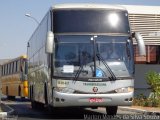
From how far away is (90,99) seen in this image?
55.0 ft

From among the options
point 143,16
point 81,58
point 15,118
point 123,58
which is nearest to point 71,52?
point 81,58

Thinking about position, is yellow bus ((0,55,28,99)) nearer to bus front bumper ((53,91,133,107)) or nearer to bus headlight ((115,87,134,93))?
bus front bumper ((53,91,133,107))

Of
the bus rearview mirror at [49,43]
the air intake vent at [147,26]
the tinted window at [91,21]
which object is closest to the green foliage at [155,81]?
the air intake vent at [147,26]

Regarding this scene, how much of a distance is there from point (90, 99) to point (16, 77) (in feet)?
73.2

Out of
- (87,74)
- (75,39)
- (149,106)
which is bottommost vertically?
(149,106)

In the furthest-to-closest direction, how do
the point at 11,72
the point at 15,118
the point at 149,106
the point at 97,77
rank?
the point at 11,72
the point at 149,106
the point at 15,118
the point at 97,77

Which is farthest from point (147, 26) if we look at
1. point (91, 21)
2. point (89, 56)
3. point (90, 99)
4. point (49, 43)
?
point (49, 43)

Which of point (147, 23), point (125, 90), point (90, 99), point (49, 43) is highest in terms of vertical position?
point (147, 23)

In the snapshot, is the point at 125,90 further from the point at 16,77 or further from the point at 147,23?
the point at 16,77

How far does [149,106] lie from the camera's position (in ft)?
89.5

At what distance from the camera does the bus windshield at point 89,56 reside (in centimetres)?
1677

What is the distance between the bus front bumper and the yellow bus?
49.6 ft

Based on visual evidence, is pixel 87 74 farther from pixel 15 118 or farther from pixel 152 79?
pixel 152 79

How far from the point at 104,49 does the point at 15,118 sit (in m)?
4.47
